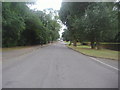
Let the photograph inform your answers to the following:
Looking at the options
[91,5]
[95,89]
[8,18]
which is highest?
[91,5]

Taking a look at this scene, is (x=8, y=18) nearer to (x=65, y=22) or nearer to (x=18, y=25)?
(x=18, y=25)

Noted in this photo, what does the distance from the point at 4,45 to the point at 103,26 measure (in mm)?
17151

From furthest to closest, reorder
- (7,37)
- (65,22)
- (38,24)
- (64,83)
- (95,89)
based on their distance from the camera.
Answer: (65,22), (38,24), (7,37), (64,83), (95,89)

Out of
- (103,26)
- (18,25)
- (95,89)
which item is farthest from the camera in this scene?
(103,26)

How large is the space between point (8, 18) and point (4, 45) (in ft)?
32.1

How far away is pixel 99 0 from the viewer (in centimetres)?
2966

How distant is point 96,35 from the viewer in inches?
1272

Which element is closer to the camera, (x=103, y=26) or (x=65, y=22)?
(x=103, y=26)

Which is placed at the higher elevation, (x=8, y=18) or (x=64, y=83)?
(x=8, y=18)

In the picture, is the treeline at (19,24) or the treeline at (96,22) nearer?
the treeline at (19,24)

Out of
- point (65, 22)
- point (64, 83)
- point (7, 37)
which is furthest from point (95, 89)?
point (65, 22)

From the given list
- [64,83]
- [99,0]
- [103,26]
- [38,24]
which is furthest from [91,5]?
[64,83]

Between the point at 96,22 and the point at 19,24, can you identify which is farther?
the point at 96,22

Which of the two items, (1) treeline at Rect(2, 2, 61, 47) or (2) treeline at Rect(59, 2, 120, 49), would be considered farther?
(2) treeline at Rect(59, 2, 120, 49)
